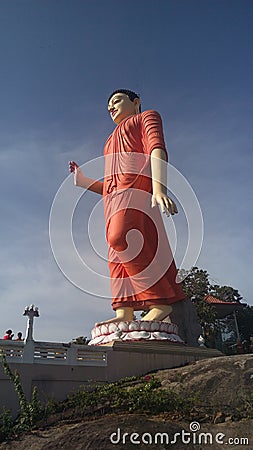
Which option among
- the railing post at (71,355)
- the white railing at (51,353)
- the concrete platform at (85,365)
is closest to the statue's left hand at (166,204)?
the concrete platform at (85,365)

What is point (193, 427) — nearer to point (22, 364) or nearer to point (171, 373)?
point (171, 373)

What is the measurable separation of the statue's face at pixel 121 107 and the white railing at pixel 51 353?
8.02 metres

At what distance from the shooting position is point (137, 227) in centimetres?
1237

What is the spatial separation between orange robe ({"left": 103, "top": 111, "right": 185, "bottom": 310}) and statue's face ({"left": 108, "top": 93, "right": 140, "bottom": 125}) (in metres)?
0.87

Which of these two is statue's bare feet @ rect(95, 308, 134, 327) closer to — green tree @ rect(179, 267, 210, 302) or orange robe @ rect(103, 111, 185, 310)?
orange robe @ rect(103, 111, 185, 310)

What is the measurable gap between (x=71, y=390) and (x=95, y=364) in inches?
32.5

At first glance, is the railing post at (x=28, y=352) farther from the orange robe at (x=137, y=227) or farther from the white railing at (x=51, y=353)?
the orange robe at (x=137, y=227)

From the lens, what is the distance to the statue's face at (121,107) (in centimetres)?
1456

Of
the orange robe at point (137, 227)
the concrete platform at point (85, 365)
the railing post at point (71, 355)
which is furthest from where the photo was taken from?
Result: the orange robe at point (137, 227)

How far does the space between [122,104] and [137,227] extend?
467 cm

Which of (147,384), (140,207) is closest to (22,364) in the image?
(147,384)

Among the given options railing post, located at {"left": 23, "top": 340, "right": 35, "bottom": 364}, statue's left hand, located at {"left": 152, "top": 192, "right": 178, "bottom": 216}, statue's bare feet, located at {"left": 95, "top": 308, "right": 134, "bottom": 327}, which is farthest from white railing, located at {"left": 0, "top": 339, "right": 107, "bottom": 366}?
statue's left hand, located at {"left": 152, "top": 192, "right": 178, "bottom": 216}

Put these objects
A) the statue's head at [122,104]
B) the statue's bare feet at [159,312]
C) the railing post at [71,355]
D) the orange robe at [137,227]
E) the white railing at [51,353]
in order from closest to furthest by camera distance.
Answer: the white railing at [51,353]
the railing post at [71,355]
the statue's bare feet at [159,312]
the orange robe at [137,227]
the statue's head at [122,104]

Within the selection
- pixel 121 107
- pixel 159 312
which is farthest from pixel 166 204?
pixel 121 107
